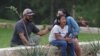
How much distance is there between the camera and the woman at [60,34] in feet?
26.7

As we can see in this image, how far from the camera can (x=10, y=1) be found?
21438 mm

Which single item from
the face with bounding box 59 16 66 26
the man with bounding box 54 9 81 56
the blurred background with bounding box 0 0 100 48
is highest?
the face with bounding box 59 16 66 26

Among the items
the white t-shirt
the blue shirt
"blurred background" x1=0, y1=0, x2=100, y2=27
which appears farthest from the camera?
"blurred background" x1=0, y1=0, x2=100, y2=27

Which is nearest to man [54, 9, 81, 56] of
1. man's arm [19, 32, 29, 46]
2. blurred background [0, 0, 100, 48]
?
man's arm [19, 32, 29, 46]

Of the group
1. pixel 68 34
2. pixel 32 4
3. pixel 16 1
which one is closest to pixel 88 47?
pixel 68 34

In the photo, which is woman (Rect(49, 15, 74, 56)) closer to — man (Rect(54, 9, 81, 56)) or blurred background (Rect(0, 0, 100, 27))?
man (Rect(54, 9, 81, 56))

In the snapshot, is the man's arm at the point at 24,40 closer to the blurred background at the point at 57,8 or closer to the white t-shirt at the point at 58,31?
the white t-shirt at the point at 58,31

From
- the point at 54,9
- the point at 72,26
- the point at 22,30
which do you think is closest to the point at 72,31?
the point at 72,26

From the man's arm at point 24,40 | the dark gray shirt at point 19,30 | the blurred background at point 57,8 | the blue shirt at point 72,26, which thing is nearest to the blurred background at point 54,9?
the blurred background at point 57,8

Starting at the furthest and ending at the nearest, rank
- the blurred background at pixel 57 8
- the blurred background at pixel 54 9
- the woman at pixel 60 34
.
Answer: the blurred background at pixel 57 8
the blurred background at pixel 54 9
the woman at pixel 60 34

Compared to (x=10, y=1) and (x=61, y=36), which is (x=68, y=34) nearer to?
(x=61, y=36)

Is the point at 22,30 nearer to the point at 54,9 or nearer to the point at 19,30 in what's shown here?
the point at 19,30

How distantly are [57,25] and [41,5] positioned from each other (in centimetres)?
1938

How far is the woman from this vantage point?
8145 millimetres
